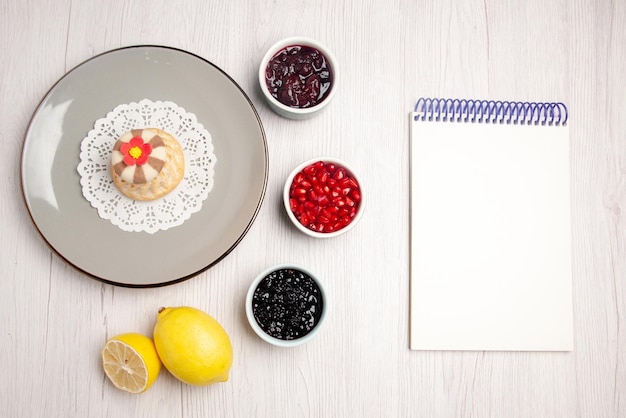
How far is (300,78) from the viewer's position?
1.07 meters

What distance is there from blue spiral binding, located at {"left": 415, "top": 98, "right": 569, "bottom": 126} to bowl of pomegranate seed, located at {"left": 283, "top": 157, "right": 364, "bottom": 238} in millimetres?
267

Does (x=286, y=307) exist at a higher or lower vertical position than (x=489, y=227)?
lower

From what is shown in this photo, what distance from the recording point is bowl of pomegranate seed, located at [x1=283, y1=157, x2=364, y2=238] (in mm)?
1032

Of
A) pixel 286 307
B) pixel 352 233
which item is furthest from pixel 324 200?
pixel 286 307

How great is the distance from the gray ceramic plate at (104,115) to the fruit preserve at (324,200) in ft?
0.27

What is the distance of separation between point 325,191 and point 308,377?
1.38 feet

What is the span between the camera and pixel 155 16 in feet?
3.80

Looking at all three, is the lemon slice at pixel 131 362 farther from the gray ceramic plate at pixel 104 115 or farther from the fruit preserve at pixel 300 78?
Result: the fruit preserve at pixel 300 78

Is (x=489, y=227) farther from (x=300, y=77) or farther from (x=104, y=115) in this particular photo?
(x=104, y=115)

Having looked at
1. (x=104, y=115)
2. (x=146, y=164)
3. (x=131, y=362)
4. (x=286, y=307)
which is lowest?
(x=131, y=362)

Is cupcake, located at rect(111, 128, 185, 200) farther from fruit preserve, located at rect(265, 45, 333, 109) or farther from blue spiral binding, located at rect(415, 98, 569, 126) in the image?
blue spiral binding, located at rect(415, 98, 569, 126)

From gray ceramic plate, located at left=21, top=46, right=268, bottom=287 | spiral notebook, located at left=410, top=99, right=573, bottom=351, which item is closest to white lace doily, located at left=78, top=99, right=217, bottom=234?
gray ceramic plate, located at left=21, top=46, right=268, bottom=287

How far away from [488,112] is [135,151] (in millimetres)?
806

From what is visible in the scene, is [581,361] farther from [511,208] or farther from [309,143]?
[309,143]
